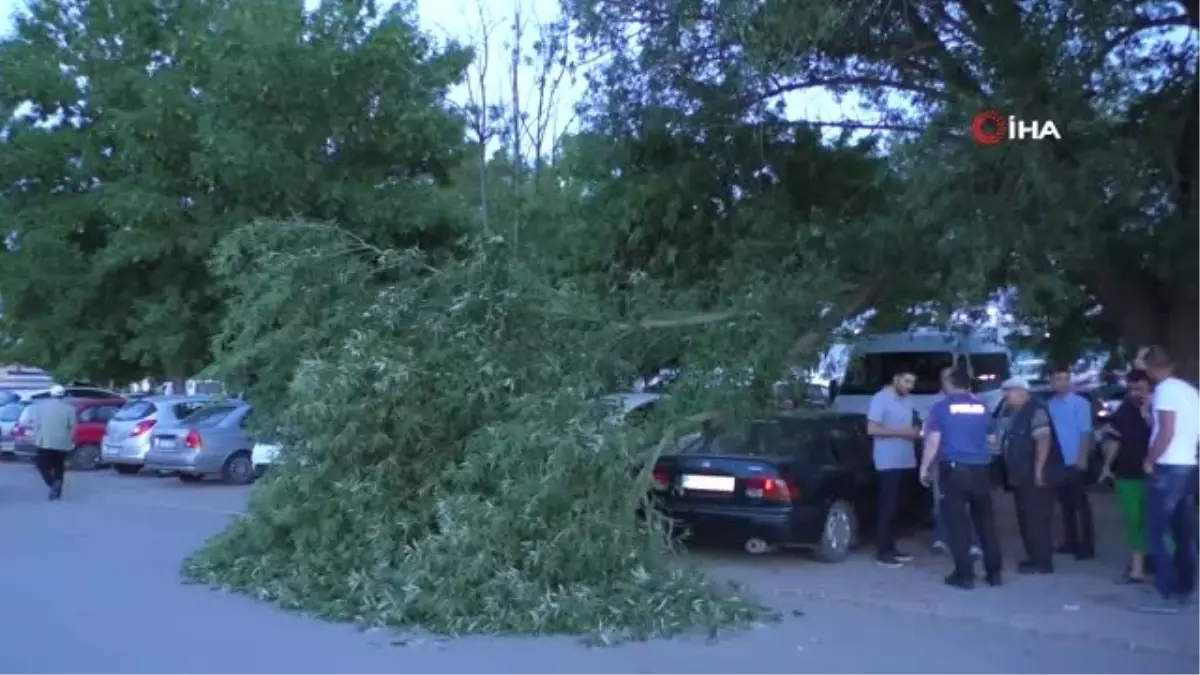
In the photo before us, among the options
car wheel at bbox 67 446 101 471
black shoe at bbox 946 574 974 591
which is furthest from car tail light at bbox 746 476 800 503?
car wheel at bbox 67 446 101 471

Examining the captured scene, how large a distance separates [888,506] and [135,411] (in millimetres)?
16221

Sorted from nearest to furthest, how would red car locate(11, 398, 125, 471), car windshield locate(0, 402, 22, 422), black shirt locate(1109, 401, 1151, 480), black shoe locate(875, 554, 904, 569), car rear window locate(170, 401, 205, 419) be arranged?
black shirt locate(1109, 401, 1151, 480)
black shoe locate(875, 554, 904, 569)
car rear window locate(170, 401, 205, 419)
red car locate(11, 398, 125, 471)
car windshield locate(0, 402, 22, 422)

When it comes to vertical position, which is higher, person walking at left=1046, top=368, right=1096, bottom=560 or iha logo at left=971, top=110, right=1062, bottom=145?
iha logo at left=971, top=110, right=1062, bottom=145

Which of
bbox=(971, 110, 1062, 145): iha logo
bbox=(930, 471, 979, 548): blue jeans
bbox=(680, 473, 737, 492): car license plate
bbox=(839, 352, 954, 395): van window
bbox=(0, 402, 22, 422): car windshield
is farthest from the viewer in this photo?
bbox=(0, 402, 22, 422): car windshield

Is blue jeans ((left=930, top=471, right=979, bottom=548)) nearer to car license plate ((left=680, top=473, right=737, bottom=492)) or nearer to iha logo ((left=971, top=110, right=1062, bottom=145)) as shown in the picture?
car license plate ((left=680, top=473, right=737, bottom=492))

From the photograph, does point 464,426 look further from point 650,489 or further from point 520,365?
point 650,489

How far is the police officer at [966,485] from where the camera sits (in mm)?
10797

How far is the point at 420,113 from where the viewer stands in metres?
23.9

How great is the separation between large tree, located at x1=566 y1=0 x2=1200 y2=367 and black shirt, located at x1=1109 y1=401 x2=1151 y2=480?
136 centimetres

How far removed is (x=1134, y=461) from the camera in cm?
1078

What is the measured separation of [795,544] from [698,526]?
888mm

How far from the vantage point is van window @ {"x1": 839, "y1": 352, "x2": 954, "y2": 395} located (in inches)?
744

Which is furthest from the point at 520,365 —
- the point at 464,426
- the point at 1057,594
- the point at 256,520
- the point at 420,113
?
the point at 420,113

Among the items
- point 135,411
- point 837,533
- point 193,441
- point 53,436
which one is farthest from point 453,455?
point 135,411
